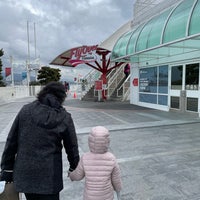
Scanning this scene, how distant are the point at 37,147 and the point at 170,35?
6755 mm

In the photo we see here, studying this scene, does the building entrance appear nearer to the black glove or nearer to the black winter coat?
the black winter coat

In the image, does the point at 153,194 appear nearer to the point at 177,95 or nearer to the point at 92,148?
the point at 92,148

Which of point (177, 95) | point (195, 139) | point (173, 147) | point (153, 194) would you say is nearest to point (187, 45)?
point (177, 95)

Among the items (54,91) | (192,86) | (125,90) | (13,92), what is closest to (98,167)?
(54,91)

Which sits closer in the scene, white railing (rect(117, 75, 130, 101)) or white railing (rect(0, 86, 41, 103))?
white railing (rect(117, 75, 130, 101))

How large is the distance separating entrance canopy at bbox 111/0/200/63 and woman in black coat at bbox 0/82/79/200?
534 cm

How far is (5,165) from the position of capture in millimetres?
1707

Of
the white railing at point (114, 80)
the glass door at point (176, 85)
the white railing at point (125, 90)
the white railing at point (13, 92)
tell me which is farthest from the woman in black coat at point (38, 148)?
the white railing at point (13, 92)

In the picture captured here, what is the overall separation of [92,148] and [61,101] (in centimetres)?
51

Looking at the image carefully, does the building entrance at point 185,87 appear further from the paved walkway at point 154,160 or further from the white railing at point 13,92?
the white railing at point 13,92

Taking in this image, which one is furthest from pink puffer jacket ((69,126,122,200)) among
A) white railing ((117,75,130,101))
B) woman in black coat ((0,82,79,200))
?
white railing ((117,75,130,101))

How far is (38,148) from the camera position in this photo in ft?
5.26

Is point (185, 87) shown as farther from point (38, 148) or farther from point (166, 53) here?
point (38, 148)

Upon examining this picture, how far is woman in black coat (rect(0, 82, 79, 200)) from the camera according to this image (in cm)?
160
